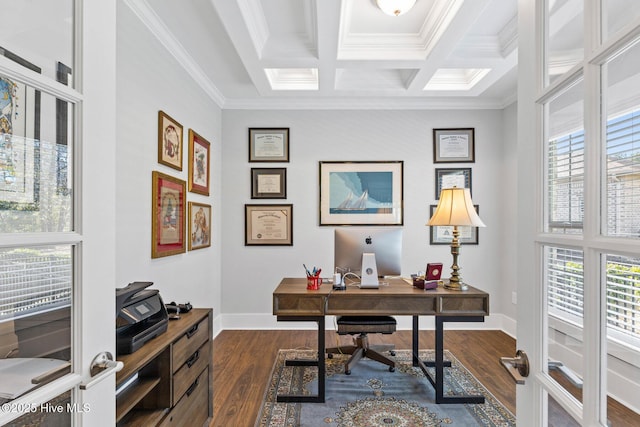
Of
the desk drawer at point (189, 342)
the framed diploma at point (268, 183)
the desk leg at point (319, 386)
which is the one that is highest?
the framed diploma at point (268, 183)

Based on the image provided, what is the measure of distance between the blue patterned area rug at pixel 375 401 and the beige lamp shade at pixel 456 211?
129 centimetres

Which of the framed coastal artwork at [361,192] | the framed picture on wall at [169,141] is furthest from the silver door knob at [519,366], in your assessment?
the framed coastal artwork at [361,192]

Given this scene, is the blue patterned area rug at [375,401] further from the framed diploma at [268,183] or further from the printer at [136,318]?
the framed diploma at [268,183]

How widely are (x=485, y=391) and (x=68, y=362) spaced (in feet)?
8.98

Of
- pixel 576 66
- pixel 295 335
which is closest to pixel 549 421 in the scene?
pixel 576 66

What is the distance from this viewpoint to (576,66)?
592 mm

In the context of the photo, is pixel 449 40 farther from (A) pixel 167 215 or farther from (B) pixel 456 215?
(A) pixel 167 215

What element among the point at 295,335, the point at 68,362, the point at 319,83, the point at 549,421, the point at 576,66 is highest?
the point at 319,83

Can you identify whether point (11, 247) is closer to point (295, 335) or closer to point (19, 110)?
point (19, 110)

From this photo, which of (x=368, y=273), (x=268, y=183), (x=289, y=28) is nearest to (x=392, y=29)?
(x=289, y=28)

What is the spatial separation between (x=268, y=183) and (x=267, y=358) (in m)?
1.96

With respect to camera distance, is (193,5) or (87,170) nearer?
(87,170)

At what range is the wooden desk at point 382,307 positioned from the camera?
231cm

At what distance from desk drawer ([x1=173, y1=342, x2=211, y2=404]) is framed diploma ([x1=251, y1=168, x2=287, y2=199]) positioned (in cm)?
218
